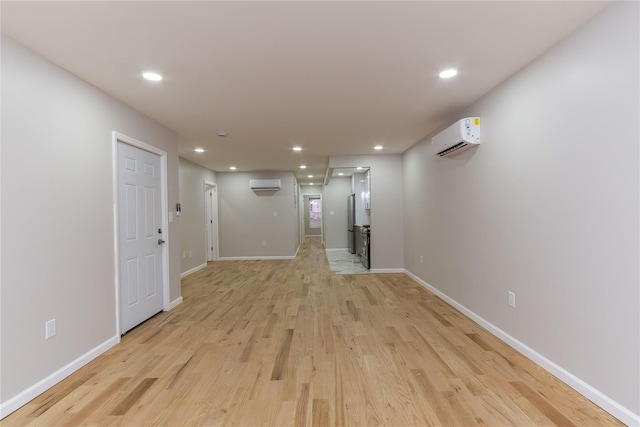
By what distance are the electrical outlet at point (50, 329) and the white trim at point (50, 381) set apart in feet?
0.91

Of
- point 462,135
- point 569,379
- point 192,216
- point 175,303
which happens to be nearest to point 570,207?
point 569,379

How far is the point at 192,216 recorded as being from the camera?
6137mm

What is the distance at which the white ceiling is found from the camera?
1.63 metres

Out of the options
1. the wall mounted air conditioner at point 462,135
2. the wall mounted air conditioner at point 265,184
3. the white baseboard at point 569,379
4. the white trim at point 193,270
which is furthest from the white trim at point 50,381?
the wall mounted air conditioner at point 265,184

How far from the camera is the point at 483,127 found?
289 centimetres

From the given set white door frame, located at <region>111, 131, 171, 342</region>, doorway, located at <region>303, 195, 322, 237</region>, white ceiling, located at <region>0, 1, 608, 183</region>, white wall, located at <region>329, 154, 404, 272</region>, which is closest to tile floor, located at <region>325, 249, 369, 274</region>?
white wall, located at <region>329, 154, 404, 272</region>

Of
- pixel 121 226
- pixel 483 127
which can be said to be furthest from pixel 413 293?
pixel 121 226

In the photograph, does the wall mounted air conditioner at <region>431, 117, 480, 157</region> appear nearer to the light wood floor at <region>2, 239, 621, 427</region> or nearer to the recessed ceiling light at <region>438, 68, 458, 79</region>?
the recessed ceiling light at <region>438, 68, 458, 79</region>

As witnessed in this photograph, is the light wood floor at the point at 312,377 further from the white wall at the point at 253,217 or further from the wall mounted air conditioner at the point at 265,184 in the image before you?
the wall mounted air conditioner at the point at 265,184

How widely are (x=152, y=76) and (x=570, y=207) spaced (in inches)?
128

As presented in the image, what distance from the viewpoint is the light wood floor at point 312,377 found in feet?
5.57

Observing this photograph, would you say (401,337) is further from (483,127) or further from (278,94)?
(278,94)

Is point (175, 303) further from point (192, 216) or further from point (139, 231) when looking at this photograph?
point (192, 216)

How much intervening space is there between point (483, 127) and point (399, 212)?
295 cm
